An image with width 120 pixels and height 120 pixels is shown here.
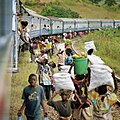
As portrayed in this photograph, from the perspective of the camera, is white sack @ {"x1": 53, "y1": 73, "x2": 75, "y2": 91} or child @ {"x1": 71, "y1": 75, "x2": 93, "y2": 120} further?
child @ {"x1": 71, "y1": 75, "x2": 93, "y2": 120}

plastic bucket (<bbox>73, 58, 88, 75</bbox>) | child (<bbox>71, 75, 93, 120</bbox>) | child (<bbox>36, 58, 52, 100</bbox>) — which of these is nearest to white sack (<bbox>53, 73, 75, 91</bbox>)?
child (<bbox>71, 75, 93, 120</bbox>)

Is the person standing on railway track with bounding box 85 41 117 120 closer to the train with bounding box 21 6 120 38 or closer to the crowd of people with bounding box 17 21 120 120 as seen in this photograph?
the crowd of people with bounding box 17 21 120 120

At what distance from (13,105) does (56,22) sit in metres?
32.1

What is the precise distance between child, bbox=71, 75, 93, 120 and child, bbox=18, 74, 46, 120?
1.58 feet

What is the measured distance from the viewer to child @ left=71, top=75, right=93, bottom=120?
20.6 ft

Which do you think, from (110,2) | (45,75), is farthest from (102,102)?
(110,2)

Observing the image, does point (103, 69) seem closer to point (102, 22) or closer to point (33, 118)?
point (33, 118)

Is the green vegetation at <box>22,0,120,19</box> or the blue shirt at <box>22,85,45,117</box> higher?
the green vegetation at <box>22,0,120,19</box>

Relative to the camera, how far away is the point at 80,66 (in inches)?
265

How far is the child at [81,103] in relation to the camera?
20.6 ft

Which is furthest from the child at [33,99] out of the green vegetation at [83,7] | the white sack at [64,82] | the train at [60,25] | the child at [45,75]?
the green vegetation at [83,7]

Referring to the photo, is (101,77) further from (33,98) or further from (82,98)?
(33,98)

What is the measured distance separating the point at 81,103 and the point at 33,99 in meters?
0.69

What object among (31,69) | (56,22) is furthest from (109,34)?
(31,69)
